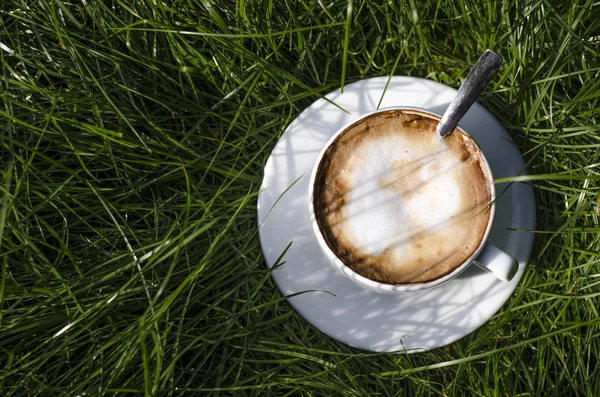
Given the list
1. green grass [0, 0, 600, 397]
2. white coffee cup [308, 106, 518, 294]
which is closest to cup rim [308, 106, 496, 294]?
white coffee cup [308, 106, 518, 294]

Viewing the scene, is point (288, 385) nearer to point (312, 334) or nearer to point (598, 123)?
point (312, 334)

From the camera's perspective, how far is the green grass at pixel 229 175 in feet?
3.21

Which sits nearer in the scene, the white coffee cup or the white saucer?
the white coffee cup

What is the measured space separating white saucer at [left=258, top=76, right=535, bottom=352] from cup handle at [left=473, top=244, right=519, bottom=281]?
0.10 meters

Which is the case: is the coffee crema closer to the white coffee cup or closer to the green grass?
the white coffee cup

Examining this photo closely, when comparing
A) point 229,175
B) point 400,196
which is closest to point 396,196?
point 400,196

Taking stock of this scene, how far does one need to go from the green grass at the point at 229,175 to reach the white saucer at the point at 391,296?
0.05m

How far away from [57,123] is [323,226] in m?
0.50

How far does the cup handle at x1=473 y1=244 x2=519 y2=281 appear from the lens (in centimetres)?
83

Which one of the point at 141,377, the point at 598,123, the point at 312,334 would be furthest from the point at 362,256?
the point at 598,123

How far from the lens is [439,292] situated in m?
0.95

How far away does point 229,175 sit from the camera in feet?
3.46

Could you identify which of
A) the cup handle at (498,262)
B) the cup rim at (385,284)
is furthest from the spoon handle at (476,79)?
the cup handle at (498,262)

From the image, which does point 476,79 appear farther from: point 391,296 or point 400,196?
point 391,296
